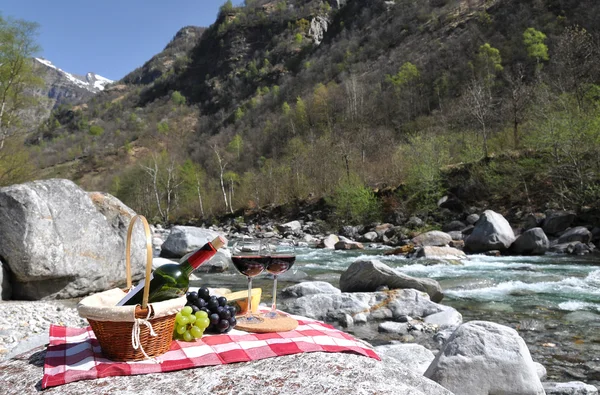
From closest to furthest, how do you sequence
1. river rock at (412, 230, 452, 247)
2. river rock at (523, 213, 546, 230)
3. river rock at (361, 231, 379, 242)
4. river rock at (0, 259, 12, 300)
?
river rock at (0, 259, 12, 300), river rock at (412, 230, 452, 247), river rock at (523, 213, 546, 230), river rock at (361, 231, 379, 242)

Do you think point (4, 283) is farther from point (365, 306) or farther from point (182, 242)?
point (182, 242)

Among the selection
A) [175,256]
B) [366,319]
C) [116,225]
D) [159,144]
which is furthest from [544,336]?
[159,144]

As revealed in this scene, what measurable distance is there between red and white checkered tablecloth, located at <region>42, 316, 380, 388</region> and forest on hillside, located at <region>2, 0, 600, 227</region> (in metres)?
17.7

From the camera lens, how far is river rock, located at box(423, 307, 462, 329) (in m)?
5.91

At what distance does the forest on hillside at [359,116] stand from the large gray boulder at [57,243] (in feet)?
53.7

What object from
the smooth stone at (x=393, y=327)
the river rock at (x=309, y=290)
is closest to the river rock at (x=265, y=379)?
the smooth stone at (x=393, y=327)

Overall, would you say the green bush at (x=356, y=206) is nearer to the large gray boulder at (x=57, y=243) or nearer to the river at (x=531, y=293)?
the river at (x=531, y=293)

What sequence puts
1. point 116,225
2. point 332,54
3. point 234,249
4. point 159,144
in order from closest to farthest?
1. point 234,249
2. point 116,225
3. point 332,54
4. point 159,144

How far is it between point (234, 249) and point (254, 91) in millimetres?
101486

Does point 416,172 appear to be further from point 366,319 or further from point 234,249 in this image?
point 234,249

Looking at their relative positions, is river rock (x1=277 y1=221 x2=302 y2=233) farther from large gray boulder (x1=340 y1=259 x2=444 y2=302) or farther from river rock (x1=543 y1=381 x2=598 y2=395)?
river rock (x1=543 y1=381 x2=598 y2=395)

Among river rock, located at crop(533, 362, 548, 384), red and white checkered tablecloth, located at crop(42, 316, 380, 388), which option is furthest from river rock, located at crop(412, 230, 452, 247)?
red and white checkered tablecloth, located at crop(42, 316, 380, 388)

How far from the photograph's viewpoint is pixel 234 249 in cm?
208

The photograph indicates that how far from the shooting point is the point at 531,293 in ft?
27.2
